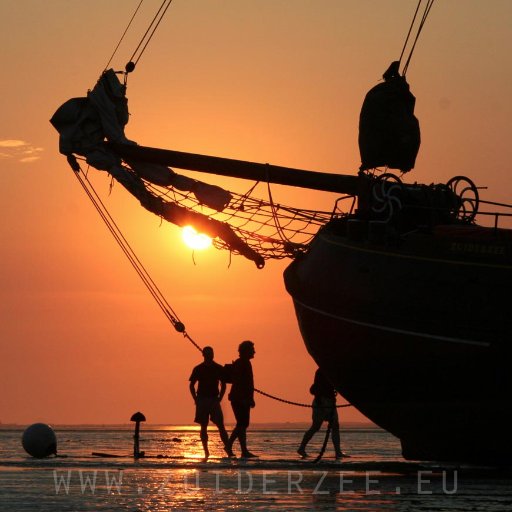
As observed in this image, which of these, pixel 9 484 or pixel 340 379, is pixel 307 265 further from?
pixel 9 484

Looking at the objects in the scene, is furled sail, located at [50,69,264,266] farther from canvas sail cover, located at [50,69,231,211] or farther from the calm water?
the calm water

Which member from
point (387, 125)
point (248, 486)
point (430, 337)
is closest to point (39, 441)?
point (430, 337)

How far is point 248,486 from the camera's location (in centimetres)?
1574

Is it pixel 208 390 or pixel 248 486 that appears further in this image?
pixel 208 390

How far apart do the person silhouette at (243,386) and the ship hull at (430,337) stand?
2.18 metres

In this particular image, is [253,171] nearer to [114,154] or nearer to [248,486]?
[114,154]

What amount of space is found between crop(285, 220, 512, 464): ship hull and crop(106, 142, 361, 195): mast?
3.52 m

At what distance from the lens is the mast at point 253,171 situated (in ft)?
86.5

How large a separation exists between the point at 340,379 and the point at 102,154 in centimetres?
777

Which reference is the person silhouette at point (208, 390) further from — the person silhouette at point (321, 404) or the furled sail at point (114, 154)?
the furled sail at point (114, 154)

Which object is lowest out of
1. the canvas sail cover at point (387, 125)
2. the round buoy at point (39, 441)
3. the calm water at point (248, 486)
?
the calm water at point (248, 486)

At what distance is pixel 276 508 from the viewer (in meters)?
12.6

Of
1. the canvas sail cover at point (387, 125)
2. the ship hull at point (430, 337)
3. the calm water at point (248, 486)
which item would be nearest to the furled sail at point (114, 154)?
the canvas sail cover at point (387, 125)

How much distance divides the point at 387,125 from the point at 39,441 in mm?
9709
